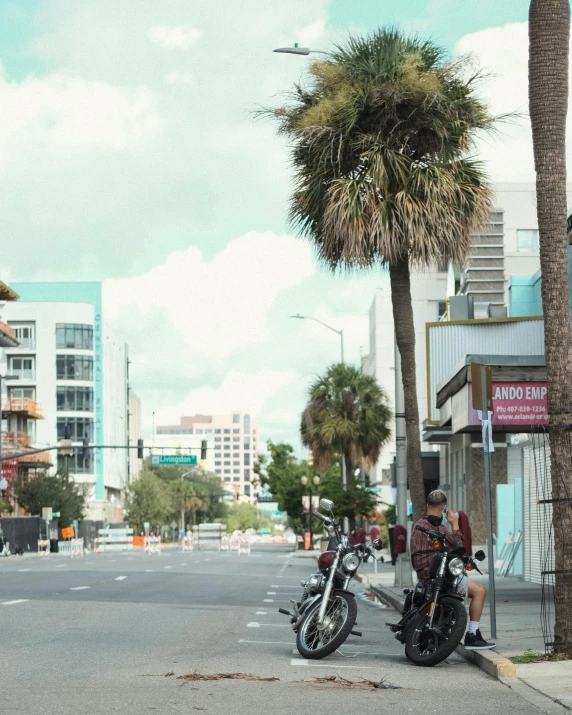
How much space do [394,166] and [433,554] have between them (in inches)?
483

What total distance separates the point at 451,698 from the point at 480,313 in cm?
3434

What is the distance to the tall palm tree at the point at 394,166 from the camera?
23.6 meters

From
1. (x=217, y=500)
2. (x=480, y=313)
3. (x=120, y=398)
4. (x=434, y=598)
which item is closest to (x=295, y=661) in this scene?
(x=434, y=598)

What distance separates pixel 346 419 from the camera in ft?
171

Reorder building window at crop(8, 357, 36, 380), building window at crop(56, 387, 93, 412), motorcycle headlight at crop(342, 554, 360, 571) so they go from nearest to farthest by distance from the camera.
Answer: motorcycle headlight at crop(342, 554, 360, 571), building window at crop(8, 357, 36, 380), building window at crop(56, 387, 93, 412)

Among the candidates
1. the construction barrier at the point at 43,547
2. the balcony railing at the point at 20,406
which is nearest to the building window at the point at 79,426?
the balcony railing at the point at 20,406

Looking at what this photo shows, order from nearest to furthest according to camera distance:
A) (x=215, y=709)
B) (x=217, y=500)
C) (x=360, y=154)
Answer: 1. (x=215, y=709)
2. (x=360, y=154)
3. (x=217, y=500)

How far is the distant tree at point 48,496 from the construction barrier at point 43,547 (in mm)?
7470

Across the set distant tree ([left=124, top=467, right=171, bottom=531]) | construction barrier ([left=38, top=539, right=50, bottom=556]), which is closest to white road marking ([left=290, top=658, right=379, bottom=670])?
construction barrier ([left=38, top=539, right=50, bottom=556])

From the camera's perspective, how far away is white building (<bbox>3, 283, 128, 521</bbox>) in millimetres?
115938

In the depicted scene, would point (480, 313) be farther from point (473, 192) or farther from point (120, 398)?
point (120, 398)

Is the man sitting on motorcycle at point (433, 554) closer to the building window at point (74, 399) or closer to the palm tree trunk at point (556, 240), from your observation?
the palm tree trunk at point (556, 240)

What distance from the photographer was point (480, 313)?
43.6m

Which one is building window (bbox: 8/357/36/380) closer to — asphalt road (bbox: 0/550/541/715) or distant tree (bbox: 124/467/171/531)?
distant tree (bbox: 124/467/171/531)
